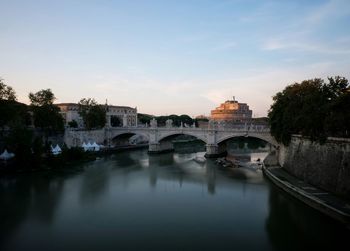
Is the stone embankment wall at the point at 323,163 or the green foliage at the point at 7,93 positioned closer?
the stone embankment wall at the point at 323,163

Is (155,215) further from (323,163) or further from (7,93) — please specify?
(7,93)

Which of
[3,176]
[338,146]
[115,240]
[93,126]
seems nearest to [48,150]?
[3,176]

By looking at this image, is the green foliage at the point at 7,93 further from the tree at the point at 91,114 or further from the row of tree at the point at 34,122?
the tree at the point at 91,114

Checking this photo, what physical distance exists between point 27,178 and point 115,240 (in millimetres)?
14084

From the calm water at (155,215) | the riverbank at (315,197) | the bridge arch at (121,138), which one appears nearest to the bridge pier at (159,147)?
the bridge arch at (121,138)

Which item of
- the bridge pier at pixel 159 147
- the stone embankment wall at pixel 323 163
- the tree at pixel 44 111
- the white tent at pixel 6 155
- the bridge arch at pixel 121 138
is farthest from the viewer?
the bridge arch at pixel 121 138

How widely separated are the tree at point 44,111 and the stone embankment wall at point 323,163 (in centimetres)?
2673

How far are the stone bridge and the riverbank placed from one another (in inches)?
390

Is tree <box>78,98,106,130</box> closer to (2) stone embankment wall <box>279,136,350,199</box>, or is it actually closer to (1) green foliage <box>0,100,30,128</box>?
(1) green foliage <box>0,100,30,128</box>

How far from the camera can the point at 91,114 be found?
139 feet

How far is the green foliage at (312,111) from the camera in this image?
54.7 ft

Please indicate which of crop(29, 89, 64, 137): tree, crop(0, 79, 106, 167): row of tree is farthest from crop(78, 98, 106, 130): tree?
crop(29, 89, 64, 137): tree

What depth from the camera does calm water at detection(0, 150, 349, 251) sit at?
484 inches

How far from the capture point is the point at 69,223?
14.4 metres
